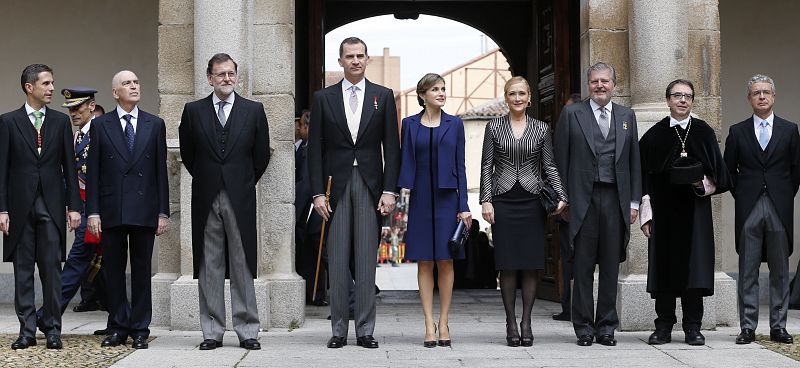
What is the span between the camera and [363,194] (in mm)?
7988

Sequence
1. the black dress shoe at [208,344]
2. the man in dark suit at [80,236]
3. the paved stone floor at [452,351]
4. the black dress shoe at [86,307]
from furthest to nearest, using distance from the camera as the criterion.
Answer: the black dress shoe at [86,307]
the man in dark suit at [80,236]
the black dress shoe at [208,344]
the paved stone floor at [452,351]

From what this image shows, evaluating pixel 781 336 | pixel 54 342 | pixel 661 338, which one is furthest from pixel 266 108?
pixel 781 336

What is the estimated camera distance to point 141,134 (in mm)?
8047

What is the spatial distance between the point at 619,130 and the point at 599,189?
412 millimetres

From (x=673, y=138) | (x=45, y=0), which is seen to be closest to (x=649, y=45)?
(x=673, y=138)

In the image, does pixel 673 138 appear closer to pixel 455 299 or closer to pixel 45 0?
pixel 455 299

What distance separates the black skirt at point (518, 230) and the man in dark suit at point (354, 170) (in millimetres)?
739

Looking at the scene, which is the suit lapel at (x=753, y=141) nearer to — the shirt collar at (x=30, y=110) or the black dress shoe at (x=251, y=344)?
the black dress shoe at (x=251, y=344)

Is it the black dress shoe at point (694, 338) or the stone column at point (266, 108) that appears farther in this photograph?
the stone column at point (266, 108)

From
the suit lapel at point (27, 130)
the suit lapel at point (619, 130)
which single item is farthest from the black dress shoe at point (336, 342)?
the suit lapel at point (27, 130)

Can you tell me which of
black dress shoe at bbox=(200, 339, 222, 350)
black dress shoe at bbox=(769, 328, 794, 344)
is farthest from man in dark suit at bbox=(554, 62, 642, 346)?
black dress shoe at bbox=(200, 339, 222, 350)

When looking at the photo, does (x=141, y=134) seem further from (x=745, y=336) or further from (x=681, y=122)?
(x=745, y=336)

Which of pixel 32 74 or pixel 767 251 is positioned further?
pixel 767 251

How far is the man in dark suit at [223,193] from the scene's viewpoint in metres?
7.81
